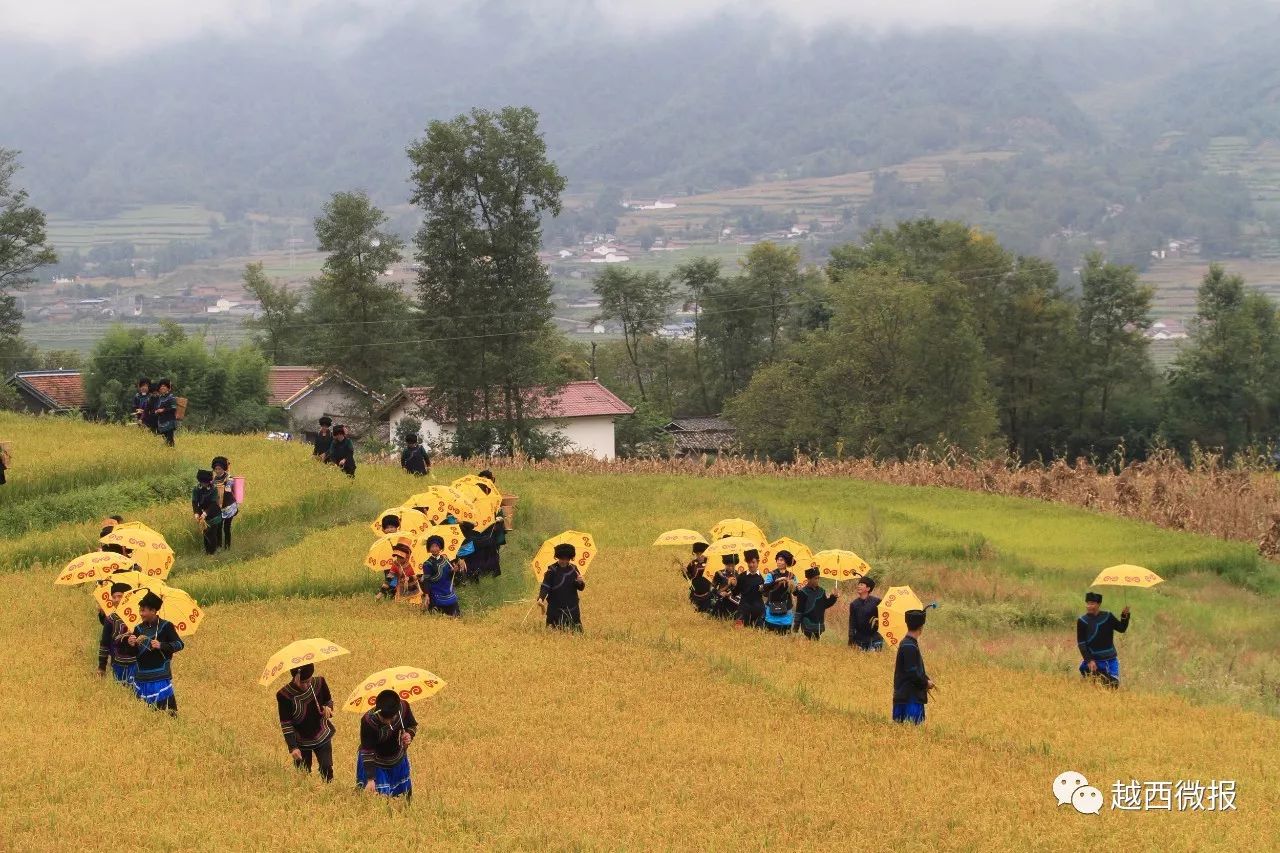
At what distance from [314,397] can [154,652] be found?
67.3 meters

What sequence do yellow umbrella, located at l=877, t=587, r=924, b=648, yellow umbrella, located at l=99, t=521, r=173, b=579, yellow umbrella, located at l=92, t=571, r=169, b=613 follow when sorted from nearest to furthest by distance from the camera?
1. yellow umbrella, located at l=92, t=571, r=169, b=613
2. yellow umbrella, located at l=877, t=587, r=924, b=648
3. yellow umbrella, located at l=99, t=521, r=173, b=579

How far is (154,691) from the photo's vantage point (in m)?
17.5

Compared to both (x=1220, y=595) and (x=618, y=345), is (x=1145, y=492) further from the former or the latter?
(x=618, y=345)

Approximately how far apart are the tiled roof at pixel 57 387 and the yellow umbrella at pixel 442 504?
48809mm

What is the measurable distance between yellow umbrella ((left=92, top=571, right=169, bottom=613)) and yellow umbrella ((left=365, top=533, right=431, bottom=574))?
5.89 meters

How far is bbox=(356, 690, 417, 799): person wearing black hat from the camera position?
45.6ft

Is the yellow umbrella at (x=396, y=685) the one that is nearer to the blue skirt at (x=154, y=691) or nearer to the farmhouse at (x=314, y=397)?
the blue skirt at (x=154, y=691)

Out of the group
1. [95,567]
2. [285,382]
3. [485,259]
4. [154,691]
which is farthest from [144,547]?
[285,382]

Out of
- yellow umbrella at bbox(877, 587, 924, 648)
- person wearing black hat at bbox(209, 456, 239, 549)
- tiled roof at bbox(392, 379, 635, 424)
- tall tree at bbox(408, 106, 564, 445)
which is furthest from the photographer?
tiled roof at bbox(392, 379, 635, 424)

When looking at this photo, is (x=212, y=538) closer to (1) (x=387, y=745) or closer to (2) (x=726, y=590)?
(2) (x=726, y=590)

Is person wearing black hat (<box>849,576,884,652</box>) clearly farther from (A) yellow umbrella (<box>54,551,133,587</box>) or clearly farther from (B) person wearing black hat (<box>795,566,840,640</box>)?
(A) yellow umbrella (<box>54,551,133,587</box>)

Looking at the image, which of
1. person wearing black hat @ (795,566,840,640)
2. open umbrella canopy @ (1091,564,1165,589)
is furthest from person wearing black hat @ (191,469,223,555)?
open umbrella canopy @ (1091,564,1165,589)

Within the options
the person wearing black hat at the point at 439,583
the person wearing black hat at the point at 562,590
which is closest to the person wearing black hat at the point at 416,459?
the person wearing black hat at the point at 439,583

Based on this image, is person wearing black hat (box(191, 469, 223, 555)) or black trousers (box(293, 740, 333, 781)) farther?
person wearing black hat (box(191, 469, 223, 555))
